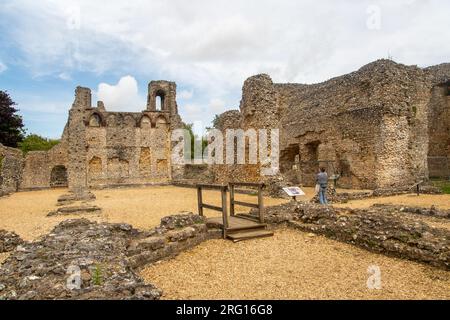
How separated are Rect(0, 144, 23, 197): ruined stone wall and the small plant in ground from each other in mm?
19987

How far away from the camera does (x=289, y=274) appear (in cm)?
471

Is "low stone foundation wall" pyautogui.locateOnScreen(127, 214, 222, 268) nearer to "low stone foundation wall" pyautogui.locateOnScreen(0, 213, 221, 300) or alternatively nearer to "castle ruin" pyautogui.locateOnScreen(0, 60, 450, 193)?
"low stone foundation wall" pyautogui.locateOnScreen(0, 213, 221, 300)

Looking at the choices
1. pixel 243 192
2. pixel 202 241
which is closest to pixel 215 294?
pixel 202 241

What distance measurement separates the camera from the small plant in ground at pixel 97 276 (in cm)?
345

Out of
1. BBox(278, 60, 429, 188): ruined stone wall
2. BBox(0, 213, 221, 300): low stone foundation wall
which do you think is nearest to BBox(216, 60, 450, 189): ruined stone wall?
BBox(278, 60, 429, 188): ruined stone wall

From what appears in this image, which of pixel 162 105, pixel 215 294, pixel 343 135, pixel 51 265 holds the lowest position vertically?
pixel 215 294

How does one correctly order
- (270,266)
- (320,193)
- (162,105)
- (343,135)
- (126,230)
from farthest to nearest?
(162,105)
(343,135)
(320,193)
(126,230)
(270,266)

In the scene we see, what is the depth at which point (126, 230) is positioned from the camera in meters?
6.61

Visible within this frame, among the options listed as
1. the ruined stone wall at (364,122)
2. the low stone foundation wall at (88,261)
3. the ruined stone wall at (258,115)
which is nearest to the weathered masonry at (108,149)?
the ruined stone wall at (364,122)

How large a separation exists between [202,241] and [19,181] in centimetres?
2240

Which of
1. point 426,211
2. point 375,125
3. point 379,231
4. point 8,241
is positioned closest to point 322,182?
point 426,211

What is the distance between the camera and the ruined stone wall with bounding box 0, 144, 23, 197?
21250 millimetres

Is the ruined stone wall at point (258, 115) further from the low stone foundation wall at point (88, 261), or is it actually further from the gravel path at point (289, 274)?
the low stone foundation wall at point (88, 261)
